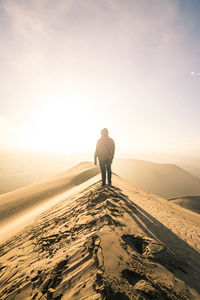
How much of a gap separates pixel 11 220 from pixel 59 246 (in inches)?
265

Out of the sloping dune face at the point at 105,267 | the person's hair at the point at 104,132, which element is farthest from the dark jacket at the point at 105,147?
the sloping dune face at the point at 105,267

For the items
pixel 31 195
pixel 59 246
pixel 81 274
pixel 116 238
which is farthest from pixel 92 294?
pixel 31 195

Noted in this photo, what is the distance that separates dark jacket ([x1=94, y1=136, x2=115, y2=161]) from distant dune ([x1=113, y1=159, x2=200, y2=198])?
30.6 metres

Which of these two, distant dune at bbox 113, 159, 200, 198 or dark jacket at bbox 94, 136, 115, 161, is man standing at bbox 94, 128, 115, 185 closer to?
dark jacket at bbox 94, 136, 115, 161

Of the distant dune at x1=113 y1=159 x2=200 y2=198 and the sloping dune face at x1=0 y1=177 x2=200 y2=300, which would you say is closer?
the sloping dune face at x1=0 y1=177 x2=200 y2=300

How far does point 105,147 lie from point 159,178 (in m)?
39.7

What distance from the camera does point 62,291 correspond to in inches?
59.3

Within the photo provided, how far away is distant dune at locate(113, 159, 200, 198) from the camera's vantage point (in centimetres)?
3192

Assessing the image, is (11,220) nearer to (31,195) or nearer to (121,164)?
(31,195)

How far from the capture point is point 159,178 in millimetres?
38906

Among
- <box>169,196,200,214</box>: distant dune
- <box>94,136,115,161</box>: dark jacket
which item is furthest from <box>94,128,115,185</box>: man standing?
<box>169,196,200,214</box>: distant dune

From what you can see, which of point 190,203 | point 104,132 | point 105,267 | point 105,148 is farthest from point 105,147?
point 190,203

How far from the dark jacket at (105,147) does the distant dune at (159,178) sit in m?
30.6

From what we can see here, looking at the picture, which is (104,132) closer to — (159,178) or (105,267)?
(105,267)
